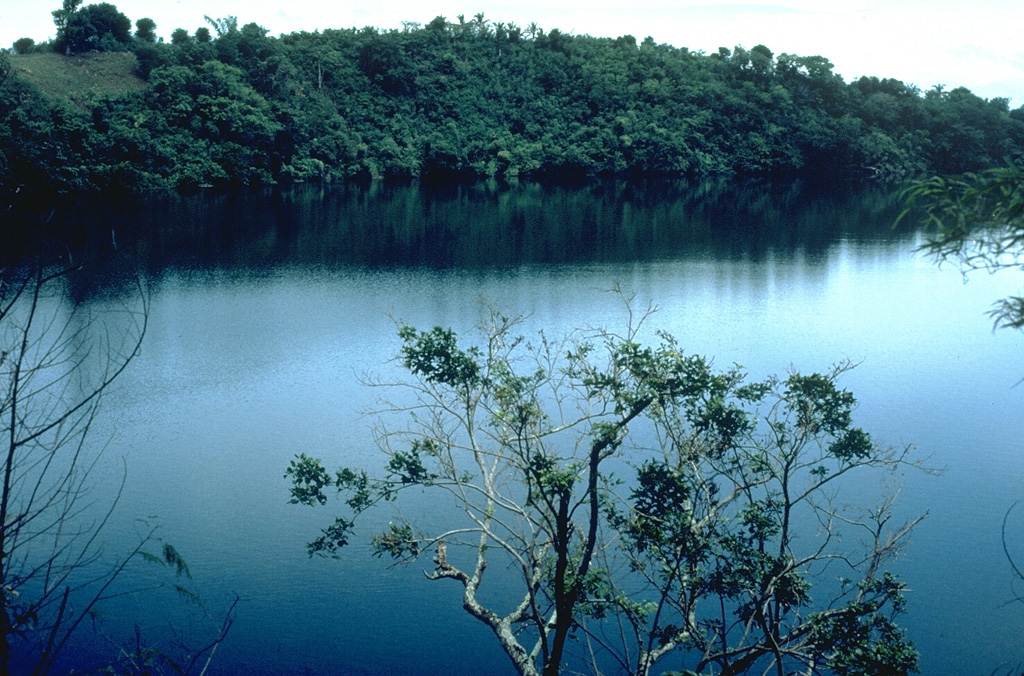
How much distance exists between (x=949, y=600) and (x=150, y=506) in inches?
384

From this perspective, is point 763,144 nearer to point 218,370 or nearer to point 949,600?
point 218,370

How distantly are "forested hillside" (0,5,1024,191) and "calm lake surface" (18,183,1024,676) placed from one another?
9142 mm

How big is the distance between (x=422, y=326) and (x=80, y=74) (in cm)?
3628

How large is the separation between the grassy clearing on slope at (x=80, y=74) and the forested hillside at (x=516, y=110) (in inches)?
19.6

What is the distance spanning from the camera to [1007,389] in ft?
61.2

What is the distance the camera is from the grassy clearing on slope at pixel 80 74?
153 feet

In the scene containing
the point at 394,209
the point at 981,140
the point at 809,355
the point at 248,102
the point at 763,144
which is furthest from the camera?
the point at 763,144

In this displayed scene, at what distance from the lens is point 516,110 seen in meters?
58.2

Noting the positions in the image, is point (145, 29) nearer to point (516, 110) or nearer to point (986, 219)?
point (516, 110)

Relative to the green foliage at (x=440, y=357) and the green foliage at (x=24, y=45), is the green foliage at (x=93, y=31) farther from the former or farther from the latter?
the green foliage at (x=440, y=357)

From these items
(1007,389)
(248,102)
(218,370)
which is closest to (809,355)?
(1007,389)

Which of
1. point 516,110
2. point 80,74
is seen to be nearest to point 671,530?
point 80,74

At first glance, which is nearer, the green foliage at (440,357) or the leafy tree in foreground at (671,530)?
the leafy tree in foreground at (671,530)

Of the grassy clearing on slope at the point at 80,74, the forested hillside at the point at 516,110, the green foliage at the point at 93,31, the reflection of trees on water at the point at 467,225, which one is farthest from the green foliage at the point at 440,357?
the green foliage at the point at 93,31
